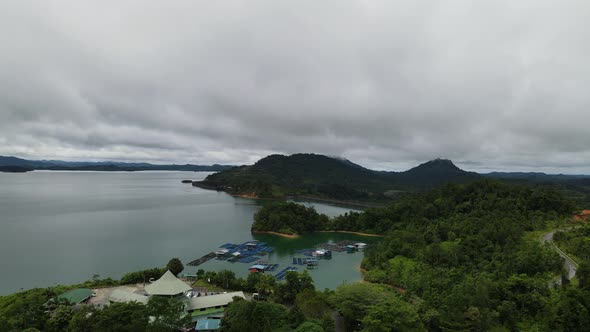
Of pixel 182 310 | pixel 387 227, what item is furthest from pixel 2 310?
pixel 387 227

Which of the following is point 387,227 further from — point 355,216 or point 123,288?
point 123,288

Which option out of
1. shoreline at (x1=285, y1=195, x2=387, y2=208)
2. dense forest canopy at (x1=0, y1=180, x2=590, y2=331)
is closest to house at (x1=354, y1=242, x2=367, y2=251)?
dense forest canopy at (x1=0, y1=180, x2=590, y2=331)

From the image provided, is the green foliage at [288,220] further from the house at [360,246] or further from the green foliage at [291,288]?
the green foliage at [291,288]

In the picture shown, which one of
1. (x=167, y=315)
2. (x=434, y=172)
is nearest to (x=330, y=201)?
(x=167, y=315)

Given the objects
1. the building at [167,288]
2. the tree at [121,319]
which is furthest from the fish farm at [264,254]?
the tree at [121,319]

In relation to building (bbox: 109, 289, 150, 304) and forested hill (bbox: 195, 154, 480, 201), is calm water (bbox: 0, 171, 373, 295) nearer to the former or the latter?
building (bbox: 109, 289, 150, 304)

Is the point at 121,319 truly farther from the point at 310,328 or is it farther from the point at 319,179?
the point at 319,179

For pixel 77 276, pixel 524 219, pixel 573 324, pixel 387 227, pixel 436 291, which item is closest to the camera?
pixel 573 324
